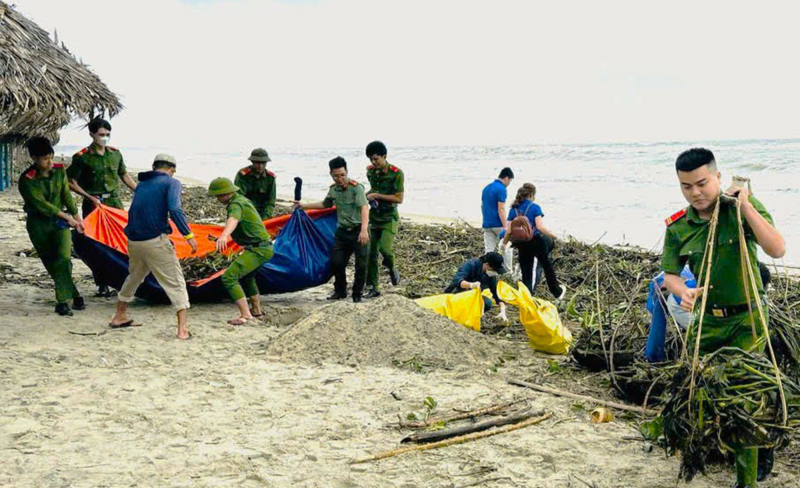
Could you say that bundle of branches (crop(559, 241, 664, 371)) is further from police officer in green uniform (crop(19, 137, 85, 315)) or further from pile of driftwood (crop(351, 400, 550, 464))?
police officer in green uniform (crop(19, 137, 85, 315))

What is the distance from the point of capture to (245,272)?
7.11 meters

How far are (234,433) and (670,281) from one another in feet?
8.26

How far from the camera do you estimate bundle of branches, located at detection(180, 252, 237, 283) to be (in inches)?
303

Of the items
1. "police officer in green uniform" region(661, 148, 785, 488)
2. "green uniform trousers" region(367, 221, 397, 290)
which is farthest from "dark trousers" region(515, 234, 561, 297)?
"police officer in green uniform" region(661, 148, 785, 488)

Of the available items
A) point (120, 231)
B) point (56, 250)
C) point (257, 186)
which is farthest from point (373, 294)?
point (56, 250)

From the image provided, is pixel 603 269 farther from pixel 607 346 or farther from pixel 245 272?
pixel 245 272

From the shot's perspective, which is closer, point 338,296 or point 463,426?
point 463,426

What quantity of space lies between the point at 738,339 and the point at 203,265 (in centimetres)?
557

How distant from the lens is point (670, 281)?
3596mm

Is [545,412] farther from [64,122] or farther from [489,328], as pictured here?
[64,122]

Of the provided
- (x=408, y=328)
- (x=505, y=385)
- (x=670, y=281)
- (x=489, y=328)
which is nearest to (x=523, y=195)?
(x=489, y=328)

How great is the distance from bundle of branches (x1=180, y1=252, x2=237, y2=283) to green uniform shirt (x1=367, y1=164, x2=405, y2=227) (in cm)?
162

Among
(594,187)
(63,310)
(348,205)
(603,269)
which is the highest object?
(348,205)

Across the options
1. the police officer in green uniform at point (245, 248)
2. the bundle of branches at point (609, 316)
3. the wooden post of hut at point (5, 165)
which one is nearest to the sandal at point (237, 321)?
the police officer in green uniform at point (245, 248)
